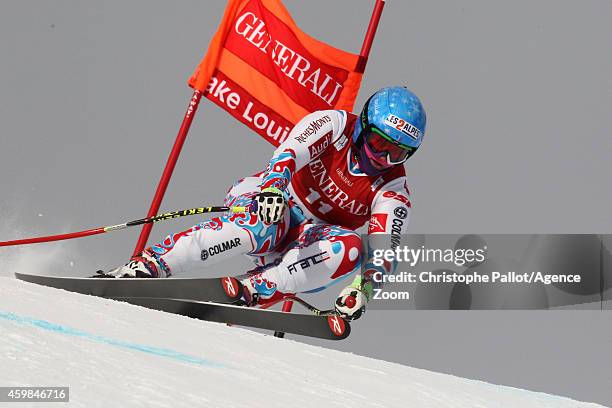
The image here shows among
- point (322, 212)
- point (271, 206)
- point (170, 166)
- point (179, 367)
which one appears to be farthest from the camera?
point (170, 166)

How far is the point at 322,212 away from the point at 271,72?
4.74 feet

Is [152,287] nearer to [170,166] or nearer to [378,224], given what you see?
[378,224]

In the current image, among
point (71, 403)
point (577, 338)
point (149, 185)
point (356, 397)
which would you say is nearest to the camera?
point (71, 403)

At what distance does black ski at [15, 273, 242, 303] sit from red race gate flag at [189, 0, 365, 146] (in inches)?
65.3

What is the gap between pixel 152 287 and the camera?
4.94 meters

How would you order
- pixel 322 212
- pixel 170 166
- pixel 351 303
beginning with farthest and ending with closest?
pixel 170 166 < pixel 322 212 < pixel 351 303

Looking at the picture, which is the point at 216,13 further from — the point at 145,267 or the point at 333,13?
the point at 145,267

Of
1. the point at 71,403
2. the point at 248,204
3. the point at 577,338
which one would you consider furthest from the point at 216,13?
the point at 71,403

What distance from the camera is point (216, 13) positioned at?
10000 mm

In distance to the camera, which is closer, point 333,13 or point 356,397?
point 356,397

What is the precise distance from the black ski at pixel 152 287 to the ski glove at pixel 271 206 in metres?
0.41

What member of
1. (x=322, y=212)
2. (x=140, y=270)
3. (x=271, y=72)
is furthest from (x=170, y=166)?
(x=140, y=270)

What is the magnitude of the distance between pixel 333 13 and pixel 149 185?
2.05 metres

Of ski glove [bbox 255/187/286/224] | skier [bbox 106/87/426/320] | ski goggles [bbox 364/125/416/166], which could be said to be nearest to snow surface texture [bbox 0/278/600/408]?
ski glove [bbox 255/187/286/224]
